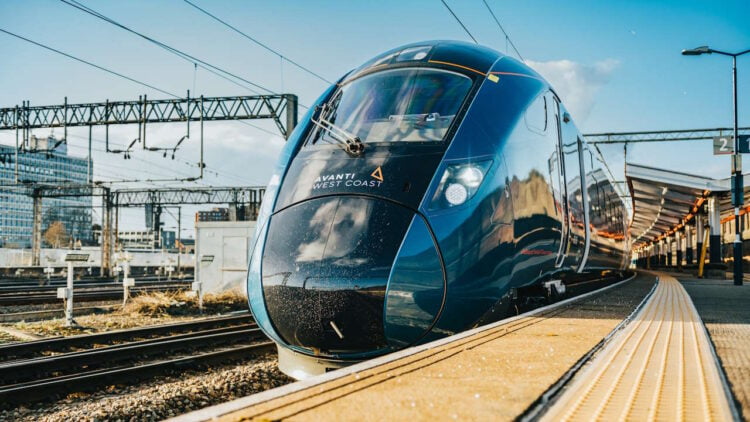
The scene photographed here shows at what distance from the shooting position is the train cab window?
6594 millimetres

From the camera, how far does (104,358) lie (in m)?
9.05

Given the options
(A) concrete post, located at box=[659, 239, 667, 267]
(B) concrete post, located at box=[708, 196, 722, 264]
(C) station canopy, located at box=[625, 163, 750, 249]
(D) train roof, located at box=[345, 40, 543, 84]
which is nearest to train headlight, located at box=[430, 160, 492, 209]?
(D) train roof, located at box=[345, 40, 543, 84]

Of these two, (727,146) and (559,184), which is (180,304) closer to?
(559,184)

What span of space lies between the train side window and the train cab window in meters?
0.99

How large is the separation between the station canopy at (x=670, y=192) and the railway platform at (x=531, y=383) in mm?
21045

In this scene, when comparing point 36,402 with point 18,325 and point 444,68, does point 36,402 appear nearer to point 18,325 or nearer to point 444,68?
point 444,68

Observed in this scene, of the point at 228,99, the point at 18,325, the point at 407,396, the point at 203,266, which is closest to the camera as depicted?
the point at 407,396

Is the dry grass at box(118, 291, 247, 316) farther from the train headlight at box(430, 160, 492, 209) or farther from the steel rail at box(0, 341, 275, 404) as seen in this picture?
the train headlight at box(430, 160, 492, 209)

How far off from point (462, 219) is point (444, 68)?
209cm

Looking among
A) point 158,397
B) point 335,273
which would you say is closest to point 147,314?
point 158,397

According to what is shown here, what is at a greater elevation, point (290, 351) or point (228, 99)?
point (228, 99)

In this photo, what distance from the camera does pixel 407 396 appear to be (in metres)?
3.18

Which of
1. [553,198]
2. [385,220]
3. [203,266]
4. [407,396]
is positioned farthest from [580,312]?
[203,266]

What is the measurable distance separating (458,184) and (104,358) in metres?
5.77
